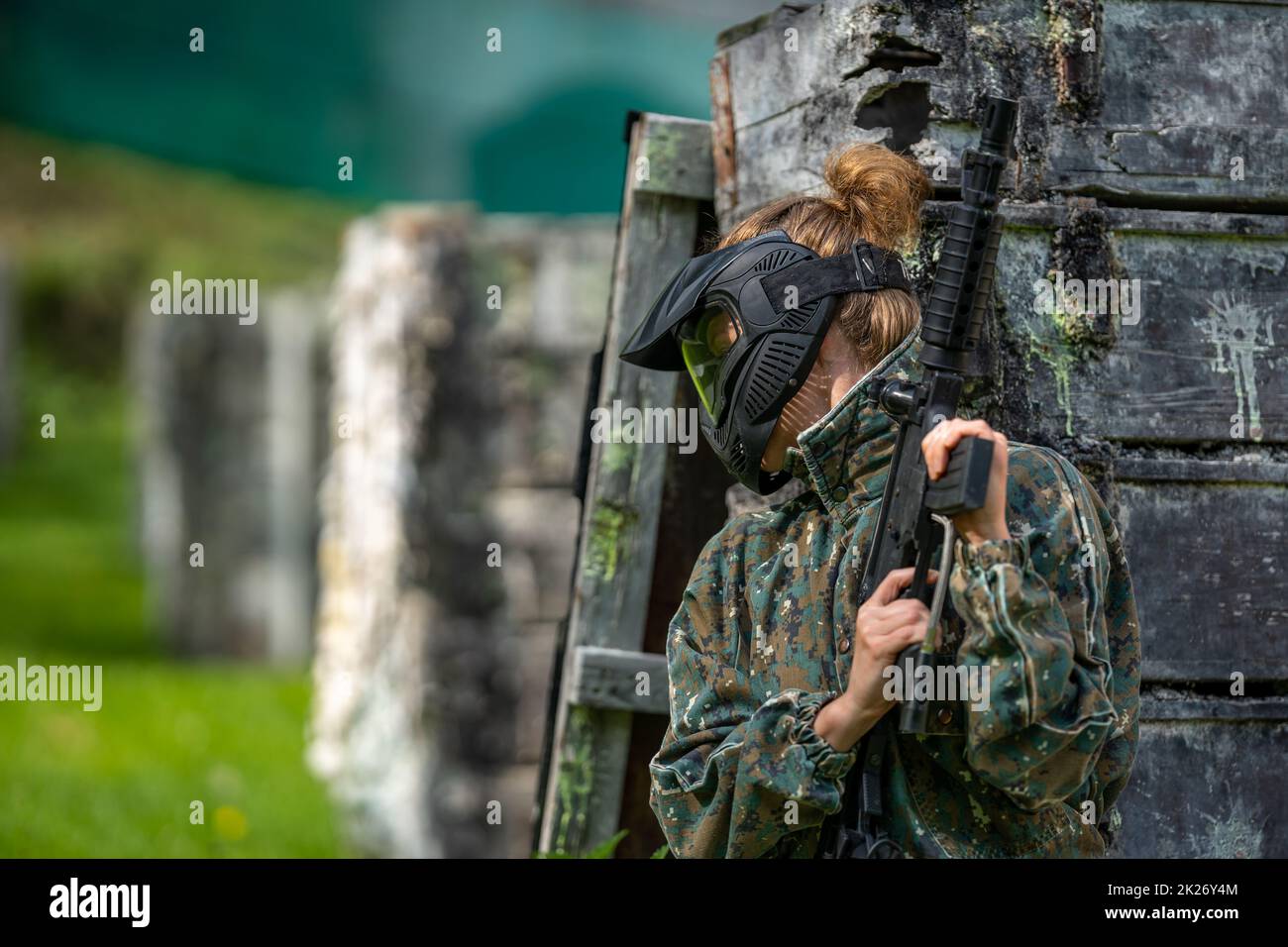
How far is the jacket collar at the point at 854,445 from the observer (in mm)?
2832

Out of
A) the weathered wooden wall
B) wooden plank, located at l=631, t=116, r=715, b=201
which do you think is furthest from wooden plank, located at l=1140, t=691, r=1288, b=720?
wooden plank, located at l=631, t=116, r=715, b=201

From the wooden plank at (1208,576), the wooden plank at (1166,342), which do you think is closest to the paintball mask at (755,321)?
the wooden plank at (1166,342)

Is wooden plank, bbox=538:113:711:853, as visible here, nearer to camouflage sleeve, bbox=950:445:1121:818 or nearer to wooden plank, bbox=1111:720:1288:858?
wooden plank, bbox=1111:720:1288:858

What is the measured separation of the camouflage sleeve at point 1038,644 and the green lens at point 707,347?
633 millimetres

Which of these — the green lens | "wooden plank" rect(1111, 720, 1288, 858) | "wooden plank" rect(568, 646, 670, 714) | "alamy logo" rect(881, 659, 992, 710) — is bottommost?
"wooden plank" rect(1111, 720, 1288, 858)

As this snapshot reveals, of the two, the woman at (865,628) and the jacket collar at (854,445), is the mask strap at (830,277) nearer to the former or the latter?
the woman at (865,628)

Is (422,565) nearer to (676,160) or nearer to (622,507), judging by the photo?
(622,507)

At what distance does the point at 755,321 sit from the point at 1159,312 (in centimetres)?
113

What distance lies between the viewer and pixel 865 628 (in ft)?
8.63

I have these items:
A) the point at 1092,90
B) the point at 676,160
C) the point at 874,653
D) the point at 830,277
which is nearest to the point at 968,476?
the point at 874,653

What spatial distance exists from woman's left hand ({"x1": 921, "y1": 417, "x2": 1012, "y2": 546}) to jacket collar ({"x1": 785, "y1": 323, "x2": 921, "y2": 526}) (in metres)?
0.30

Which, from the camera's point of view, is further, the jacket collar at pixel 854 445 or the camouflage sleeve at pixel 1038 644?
the jacket collar at pixel 854 445
